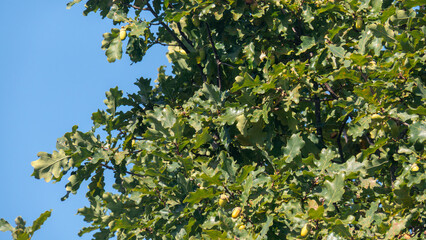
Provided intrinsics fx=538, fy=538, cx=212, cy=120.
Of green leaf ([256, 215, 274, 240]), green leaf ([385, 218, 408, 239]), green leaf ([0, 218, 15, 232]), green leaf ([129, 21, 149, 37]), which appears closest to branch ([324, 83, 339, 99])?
green leaf ([385, 218, 408, 239])

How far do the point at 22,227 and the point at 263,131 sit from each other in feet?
7.59

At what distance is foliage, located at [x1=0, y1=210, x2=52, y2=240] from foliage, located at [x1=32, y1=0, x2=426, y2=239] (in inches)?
39.4

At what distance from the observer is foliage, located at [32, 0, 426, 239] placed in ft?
13.5

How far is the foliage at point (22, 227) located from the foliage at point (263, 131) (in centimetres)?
100

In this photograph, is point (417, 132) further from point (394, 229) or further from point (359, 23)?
point (359, 23)

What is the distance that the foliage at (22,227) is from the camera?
3.46 m

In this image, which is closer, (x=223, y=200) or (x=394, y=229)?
(x=394, y=229)

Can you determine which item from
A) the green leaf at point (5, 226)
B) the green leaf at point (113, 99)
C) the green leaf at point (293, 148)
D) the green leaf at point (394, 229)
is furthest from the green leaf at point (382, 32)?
the green leaf at point (5, 226)

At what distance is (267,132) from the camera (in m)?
4.98

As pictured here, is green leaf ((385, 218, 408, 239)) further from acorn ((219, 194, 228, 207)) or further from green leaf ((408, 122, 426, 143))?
acorn ((219, 194, 228, 207))

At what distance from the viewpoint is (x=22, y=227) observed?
12.0 ft

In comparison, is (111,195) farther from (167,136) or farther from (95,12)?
(95,12)

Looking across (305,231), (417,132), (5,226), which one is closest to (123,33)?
(5,226)

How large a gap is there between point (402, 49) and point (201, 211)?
85.7 inches
